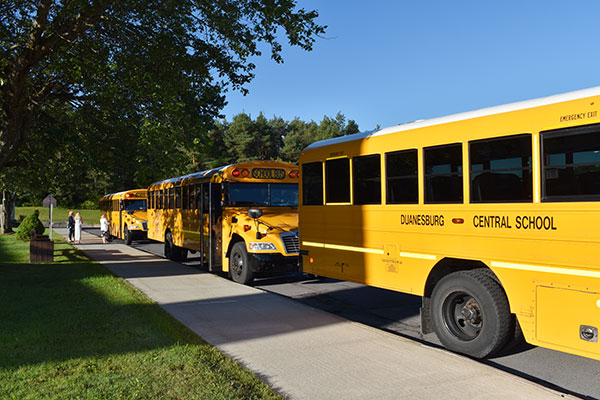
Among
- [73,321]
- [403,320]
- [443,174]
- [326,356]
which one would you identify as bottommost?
[403,320]

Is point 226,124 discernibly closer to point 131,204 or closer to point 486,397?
point 131,204

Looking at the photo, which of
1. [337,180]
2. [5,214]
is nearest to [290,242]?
[337,180]

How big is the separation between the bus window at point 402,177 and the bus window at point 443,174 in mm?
202

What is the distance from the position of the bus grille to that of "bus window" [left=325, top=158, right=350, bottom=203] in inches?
99.8

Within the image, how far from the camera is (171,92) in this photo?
10906 mm

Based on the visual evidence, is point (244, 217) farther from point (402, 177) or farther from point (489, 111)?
point (489, 111)

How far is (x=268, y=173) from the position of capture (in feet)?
39.6

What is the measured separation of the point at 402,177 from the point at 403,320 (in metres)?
2.57

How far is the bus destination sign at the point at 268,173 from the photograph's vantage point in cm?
1195

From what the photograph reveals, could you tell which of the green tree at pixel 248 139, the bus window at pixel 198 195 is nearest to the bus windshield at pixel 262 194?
→ the bus window at pixel 198 195

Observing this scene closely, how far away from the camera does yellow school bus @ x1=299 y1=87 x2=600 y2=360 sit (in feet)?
15.4

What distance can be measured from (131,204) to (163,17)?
15921 millimetres

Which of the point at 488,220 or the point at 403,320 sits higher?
the point at 488,220

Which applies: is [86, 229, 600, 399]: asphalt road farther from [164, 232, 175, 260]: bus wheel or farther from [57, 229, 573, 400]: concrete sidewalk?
[164, 232, 175, 260]: bus wheel
